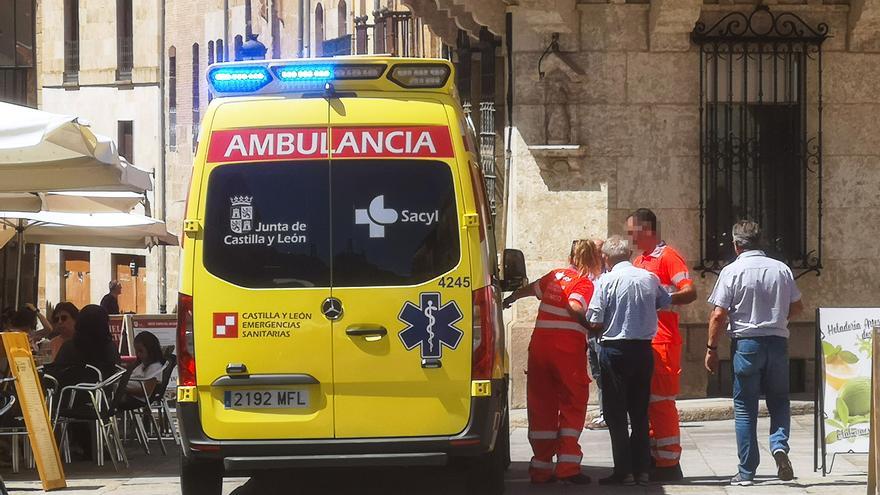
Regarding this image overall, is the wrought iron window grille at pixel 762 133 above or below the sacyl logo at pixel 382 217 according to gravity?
above

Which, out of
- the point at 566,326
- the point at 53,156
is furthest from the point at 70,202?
the point at 566,326

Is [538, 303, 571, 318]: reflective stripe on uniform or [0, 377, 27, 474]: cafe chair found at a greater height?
[538, 303, 571, 318]: reflective stripe on uniform

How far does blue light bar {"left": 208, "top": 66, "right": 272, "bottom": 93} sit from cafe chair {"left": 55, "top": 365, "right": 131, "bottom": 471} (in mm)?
3620

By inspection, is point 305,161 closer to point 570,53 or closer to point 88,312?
point 88,312

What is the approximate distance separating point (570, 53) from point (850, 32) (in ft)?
8.74

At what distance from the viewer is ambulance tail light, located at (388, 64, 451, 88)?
920 cm

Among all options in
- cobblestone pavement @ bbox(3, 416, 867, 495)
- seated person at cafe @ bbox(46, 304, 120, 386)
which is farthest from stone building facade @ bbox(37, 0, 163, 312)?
cobblestone pavement @ bbox(3, 416, 867, 495)

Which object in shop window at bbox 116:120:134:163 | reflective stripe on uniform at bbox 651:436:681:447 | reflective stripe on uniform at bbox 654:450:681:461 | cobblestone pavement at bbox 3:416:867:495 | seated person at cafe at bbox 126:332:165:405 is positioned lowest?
cobblestone pavement at bbox 3:416:867:495

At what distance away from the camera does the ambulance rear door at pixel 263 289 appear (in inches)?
352

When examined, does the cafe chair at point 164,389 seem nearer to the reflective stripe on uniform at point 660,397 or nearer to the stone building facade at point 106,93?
the reflective stripe on uniform at point 660,397

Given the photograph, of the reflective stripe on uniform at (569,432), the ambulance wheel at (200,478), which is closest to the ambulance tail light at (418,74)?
the ambulance wheel at (200,478)

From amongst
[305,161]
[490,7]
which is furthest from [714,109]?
[305,161]

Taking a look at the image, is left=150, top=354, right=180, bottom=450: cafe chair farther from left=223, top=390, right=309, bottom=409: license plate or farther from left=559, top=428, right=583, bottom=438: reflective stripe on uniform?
left=223, top=390, right=309, bottom=409: license plate

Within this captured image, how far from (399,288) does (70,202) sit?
21.9 ft
